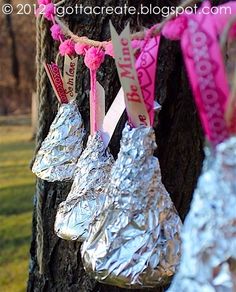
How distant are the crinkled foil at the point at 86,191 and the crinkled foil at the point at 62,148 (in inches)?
3.5

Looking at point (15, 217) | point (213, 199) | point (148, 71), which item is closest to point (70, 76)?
point (148, 71)

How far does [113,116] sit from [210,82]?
325mm

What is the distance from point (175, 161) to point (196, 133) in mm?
64

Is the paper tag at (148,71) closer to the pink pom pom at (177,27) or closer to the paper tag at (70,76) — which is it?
the pink pom pom at (177,27)

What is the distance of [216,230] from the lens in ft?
1.84

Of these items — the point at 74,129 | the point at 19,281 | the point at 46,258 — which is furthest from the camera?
the point at 19,281

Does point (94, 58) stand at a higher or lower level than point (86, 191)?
higher

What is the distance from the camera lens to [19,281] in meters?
2.89

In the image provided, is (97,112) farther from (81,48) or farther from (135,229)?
(135,229)

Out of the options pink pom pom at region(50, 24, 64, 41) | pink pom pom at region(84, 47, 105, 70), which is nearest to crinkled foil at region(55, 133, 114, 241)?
pink pom pom at region(84, 47, 105, 70)

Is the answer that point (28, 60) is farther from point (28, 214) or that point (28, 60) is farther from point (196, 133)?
point (196, 133)

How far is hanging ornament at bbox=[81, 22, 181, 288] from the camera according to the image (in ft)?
2.40

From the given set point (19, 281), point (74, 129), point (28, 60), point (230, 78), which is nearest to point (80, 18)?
point (74, 129)

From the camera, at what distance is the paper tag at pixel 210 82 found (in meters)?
0.56
